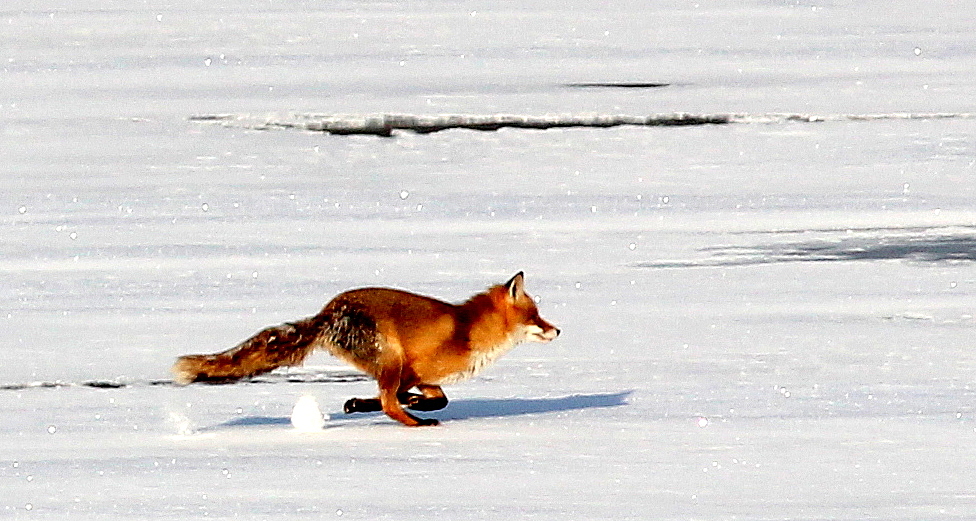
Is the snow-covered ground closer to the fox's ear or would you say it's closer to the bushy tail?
the bushy tail

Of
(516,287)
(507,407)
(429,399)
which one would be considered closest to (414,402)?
(429,399)

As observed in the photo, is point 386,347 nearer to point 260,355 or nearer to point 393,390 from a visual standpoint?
point 393,390

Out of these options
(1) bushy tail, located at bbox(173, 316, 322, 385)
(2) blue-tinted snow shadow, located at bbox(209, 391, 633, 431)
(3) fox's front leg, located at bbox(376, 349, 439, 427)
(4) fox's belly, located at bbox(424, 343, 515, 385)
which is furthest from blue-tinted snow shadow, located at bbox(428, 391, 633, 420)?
(1) bushy tail, located at bbox(173, 316, 322, 385)

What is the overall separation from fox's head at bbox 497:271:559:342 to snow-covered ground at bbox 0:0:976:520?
0.65ft

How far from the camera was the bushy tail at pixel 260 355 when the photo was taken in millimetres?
5614

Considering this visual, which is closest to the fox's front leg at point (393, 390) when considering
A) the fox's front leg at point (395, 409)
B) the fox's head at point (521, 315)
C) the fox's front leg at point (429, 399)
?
the fox's front leg at point (395, 409)

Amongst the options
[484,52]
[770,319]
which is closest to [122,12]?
[484,52]

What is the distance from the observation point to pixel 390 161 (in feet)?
31.8

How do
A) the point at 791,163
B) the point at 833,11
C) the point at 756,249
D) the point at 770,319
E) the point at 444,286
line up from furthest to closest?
the point at 833,11, the point at 791,163, the point at 756,249, the point at 444,286, the point at 770,319

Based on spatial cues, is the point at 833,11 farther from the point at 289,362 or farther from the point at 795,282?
the point at 289,362

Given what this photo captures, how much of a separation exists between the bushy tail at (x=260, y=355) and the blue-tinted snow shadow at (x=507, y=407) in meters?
0.14

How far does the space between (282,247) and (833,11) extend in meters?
6.24

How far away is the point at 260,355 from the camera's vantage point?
18.5ft

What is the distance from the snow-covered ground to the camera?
496 cm
